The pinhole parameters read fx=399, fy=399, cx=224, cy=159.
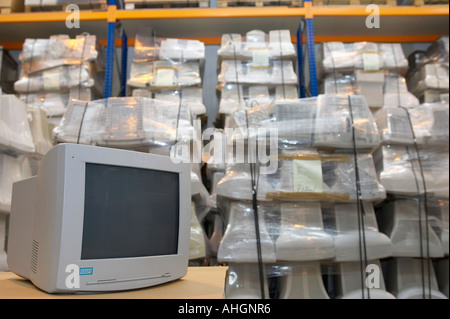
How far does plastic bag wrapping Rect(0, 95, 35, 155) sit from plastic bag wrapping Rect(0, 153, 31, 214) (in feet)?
0.16

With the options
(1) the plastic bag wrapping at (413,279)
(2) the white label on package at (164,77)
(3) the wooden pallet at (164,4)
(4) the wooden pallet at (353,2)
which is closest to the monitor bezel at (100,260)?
(1) the plastic bag wrapping at (413,279)

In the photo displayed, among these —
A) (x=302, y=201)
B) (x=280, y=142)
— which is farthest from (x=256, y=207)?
(x=280, y=142)

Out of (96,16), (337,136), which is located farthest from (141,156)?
(96,16)

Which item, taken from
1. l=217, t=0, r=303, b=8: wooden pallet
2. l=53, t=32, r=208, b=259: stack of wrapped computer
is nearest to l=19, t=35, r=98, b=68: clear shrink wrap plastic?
l=53, t=32, r=208, b=259: stack of wrapped computer

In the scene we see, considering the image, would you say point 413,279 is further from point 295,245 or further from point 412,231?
point 295,245

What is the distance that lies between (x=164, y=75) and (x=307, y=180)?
5.04ft

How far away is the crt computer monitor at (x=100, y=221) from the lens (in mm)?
1017

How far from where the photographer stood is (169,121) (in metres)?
2.38

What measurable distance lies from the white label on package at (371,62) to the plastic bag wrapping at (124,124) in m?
1.50

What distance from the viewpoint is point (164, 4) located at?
11.5 feet

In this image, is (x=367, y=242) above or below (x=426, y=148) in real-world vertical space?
below

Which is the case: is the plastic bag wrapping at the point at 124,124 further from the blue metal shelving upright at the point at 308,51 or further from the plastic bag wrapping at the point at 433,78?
the plastic bag wrapping at the point at 433,78

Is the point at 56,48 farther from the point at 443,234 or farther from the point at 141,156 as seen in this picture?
the point at 443,234
